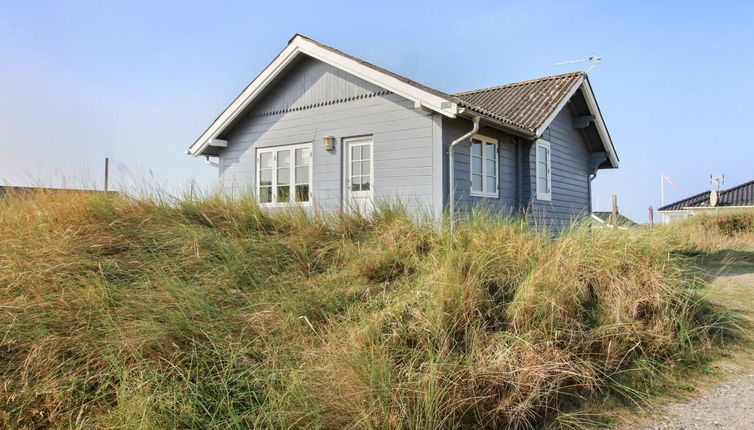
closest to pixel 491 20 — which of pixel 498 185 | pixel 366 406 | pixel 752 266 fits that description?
pixel 498 185

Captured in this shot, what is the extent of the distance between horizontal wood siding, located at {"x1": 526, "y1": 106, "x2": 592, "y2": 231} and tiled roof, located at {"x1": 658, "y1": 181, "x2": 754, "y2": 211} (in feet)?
74.1

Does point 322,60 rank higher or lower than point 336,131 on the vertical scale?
higher

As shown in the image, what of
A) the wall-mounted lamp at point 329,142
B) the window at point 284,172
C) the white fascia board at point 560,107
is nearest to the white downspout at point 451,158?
the white fascia board at point 560,107

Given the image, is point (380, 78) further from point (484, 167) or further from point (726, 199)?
point (726, 199)

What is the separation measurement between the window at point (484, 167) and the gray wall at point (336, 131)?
50.9 inches

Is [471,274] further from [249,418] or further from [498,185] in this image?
[498,185]

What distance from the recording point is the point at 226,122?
35.8 ft

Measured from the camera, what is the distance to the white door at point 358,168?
9.30m

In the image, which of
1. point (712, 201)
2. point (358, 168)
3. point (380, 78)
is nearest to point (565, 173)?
point (358, 168)

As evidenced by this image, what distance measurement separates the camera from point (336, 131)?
32.0 feet

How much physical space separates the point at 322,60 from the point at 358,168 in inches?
96.3

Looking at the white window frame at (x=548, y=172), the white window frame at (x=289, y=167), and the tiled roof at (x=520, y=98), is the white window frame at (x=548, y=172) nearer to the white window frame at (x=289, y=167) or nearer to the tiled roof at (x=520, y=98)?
the tiled roof at (x=520, y=98)

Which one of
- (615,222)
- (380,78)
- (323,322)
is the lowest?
(323,322)

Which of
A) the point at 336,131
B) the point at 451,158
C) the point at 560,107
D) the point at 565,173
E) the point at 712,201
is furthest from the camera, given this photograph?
the point at 712,201
